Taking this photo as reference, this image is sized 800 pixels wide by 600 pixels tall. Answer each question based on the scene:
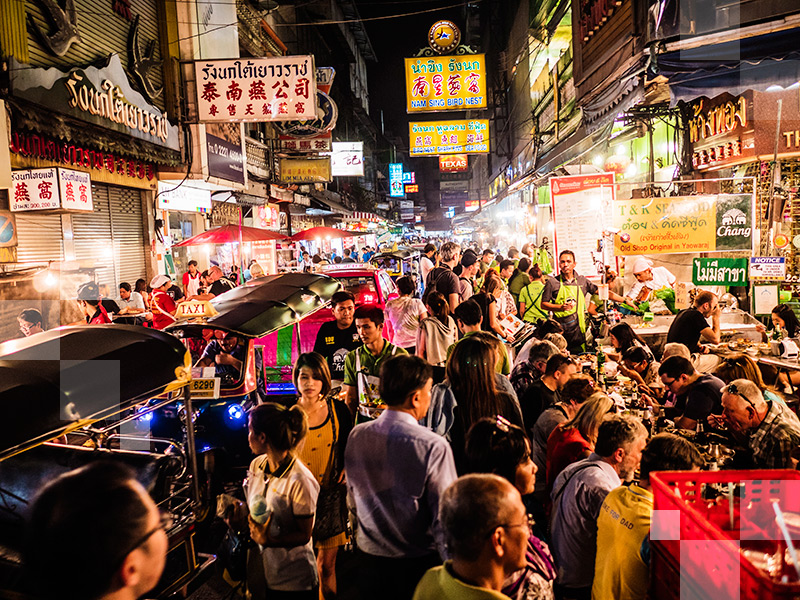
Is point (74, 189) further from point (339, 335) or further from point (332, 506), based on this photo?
point (332, 506)

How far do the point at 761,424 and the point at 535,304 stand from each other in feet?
16.2

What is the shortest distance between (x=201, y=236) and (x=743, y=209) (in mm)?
11171

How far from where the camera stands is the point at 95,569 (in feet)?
6.13

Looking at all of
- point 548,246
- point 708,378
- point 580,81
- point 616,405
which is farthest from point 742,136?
point 548,246

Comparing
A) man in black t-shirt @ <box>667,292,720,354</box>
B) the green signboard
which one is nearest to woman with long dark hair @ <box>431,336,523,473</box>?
man in black t-shirt @ <box>667,292,720,354</box>

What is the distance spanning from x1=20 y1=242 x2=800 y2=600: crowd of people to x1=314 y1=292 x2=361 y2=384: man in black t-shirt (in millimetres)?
1040

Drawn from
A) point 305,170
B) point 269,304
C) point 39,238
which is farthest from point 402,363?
point 305,170

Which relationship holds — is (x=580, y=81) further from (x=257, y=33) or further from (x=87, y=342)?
(x=257, y=33)

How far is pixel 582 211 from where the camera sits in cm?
860

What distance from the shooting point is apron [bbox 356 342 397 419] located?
4921 mm

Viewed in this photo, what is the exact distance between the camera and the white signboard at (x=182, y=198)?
1569 cm

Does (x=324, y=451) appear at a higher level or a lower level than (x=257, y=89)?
lower

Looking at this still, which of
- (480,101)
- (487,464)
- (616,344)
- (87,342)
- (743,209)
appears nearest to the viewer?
(487,464)

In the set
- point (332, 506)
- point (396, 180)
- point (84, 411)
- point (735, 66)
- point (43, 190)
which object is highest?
point (396, 180)
